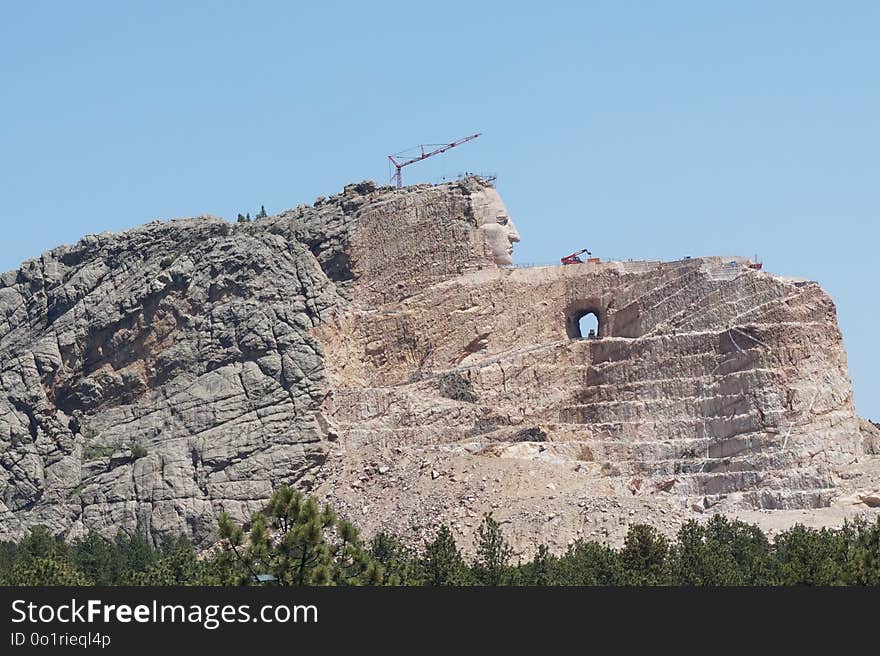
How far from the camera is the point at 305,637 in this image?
5228 cm

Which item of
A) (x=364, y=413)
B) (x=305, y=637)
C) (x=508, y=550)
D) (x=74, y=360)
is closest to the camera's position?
(x=305, y=637)

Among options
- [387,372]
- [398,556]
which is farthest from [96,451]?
Result: [398,556]

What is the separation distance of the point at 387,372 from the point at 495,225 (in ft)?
33.9

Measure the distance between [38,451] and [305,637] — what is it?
75.4m

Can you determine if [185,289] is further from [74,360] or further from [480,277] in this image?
[480,277]

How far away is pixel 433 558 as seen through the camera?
9456cm

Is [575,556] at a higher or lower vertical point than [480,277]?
lower

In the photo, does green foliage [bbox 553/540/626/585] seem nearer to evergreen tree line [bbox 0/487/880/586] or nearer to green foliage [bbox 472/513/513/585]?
evergreen tree line [bbox 0/487/880/586]

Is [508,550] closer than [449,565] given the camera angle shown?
No

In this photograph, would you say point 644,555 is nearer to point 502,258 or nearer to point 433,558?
point 433,558

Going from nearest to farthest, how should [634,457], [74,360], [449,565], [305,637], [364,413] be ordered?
[305,637], [449,565], [634,457], [364,413], [74,360]

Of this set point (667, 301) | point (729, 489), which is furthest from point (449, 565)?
point (667, 301)

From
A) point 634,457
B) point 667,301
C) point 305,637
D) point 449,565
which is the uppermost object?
point 667,301

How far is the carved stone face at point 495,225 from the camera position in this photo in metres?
124
